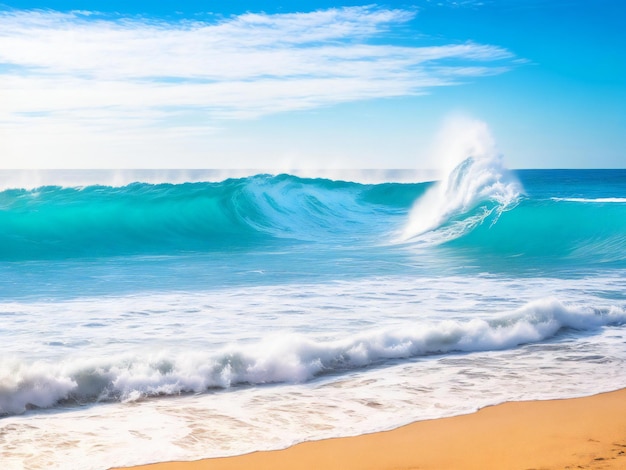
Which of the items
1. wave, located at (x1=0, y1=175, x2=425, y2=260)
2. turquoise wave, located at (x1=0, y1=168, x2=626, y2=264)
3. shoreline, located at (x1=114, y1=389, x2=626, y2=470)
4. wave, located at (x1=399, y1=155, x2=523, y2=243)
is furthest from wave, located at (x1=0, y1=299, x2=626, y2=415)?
wave, located at (x1=399, y1=155, x2=523, y2=243)

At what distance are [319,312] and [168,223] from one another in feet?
39.1

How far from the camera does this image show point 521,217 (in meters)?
15.9

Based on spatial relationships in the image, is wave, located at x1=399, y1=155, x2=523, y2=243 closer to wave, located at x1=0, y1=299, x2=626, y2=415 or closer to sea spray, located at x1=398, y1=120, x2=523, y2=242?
sea spray, located at x1=398, y1=120, x2=523, y2=242

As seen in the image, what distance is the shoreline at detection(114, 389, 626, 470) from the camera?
3.46 metres

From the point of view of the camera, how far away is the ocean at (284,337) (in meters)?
4.09

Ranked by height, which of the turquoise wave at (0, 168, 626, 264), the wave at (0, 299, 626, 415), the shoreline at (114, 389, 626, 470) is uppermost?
the turquoise wave at (0, 168, 626, 264)

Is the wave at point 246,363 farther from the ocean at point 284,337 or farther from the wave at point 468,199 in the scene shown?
the wave at point 468,199

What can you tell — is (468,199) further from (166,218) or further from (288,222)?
(166,218)

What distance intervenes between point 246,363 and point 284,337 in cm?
54

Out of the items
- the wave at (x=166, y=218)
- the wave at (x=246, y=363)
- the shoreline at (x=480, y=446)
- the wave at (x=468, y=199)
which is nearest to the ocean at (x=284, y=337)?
the wave at (x=246, y=363)

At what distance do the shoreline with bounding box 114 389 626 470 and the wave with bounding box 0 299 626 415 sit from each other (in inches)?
51.1

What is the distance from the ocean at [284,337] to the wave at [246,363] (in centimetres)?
1

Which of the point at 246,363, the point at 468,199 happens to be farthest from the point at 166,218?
the point at 246,363

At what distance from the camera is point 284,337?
5605 mm
